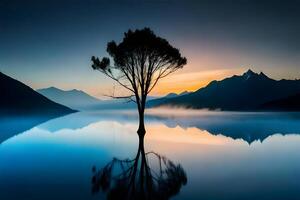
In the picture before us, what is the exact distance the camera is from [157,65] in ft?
125

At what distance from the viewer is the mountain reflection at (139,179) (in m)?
10.5

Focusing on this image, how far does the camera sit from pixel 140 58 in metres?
37.3

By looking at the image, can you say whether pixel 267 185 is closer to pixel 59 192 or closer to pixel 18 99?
pixel 59 192

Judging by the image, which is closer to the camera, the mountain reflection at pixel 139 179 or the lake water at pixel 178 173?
the mountain reflection at pixel 139 179

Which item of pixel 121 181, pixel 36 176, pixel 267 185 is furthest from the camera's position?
pixel 36 176

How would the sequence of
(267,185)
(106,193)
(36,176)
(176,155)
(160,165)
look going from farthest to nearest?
(176,155), (160,165), (36,176), (267,185), (106,193)

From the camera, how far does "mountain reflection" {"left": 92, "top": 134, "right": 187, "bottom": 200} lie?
10.5m

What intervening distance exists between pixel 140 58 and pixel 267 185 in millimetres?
27488

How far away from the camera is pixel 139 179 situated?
12859 millimetres

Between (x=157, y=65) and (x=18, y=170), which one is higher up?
(x=157, y=65)

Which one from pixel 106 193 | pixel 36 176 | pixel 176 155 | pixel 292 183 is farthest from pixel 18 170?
pixel 292 183

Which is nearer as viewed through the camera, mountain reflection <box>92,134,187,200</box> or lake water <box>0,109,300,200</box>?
mountain reflection <box>92,134,187,200</box>

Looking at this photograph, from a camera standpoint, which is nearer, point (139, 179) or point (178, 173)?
point (139, 179)

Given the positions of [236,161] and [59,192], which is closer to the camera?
[59,192]
